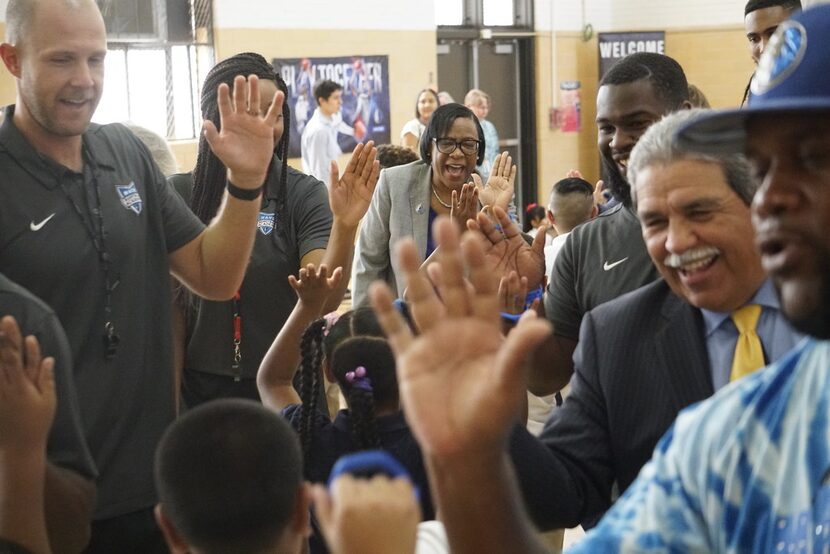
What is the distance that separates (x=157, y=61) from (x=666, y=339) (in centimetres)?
898

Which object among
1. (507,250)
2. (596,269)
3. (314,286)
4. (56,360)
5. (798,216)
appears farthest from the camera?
(314,286)

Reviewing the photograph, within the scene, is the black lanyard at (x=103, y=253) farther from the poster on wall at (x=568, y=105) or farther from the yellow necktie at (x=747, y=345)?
the poster on wall at (x=568, y=105)

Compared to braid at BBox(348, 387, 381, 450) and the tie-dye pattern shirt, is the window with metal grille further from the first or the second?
the tie-dye pattern shirt

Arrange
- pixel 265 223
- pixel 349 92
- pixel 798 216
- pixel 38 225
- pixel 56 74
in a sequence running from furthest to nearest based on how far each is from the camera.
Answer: pixel 349 92
pixel 265 223
pixel 56 74
pixel 38 225
pixel 798 216

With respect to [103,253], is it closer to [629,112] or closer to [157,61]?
[629,112]

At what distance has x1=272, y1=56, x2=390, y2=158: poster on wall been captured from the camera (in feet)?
36.7

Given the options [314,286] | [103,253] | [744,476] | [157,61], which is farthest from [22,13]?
[157,61]

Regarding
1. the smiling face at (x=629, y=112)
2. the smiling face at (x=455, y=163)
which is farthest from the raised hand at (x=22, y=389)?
the smiling face at (x=455, y=163)

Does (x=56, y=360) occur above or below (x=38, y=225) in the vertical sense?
below

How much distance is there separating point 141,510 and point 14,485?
48 cm

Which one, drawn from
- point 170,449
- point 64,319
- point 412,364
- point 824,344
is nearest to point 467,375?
point 412,364

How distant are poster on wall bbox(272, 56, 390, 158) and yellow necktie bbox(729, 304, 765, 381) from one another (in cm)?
912

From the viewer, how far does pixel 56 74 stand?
2682 millimetres

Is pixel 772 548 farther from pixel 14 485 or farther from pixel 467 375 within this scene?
pixel 14 485
